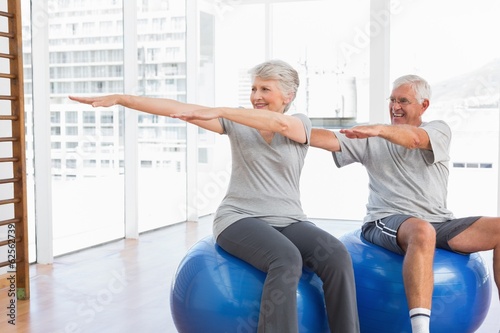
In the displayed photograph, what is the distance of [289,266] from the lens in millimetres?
2254

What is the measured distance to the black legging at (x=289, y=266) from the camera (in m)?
2.19

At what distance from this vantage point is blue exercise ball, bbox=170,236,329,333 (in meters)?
2.27

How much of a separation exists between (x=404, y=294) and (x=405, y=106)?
84 cm

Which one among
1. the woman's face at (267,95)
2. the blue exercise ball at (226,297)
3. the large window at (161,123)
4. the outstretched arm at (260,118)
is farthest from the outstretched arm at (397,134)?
the large window at (161,123)

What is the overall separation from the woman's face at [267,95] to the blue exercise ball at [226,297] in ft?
2.06

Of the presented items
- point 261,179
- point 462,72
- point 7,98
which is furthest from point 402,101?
point 462,72

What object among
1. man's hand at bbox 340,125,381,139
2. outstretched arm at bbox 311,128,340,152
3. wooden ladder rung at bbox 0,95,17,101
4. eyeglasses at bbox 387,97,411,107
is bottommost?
outstretched arm at bbox 311,128,340,152

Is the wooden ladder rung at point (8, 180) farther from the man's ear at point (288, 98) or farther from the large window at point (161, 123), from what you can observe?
the large window at point (161, 123)

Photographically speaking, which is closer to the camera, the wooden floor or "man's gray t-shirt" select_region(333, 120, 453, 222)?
"man's gray t-shirt" select_region(333, 120, 453, 222)

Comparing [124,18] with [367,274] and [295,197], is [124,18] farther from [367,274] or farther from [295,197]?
[367,274]

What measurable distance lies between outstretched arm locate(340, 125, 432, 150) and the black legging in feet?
1.31

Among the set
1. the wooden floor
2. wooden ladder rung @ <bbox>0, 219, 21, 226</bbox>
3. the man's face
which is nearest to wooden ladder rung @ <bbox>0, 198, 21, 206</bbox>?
wooden ladder rung @ <bbox>0, 219, 21, 226</bbox>

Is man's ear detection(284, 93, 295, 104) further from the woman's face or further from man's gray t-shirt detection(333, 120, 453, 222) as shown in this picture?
man's gray t-shirt detection(333, 120, 453, 222)

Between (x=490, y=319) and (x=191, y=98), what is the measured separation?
12.0ft
